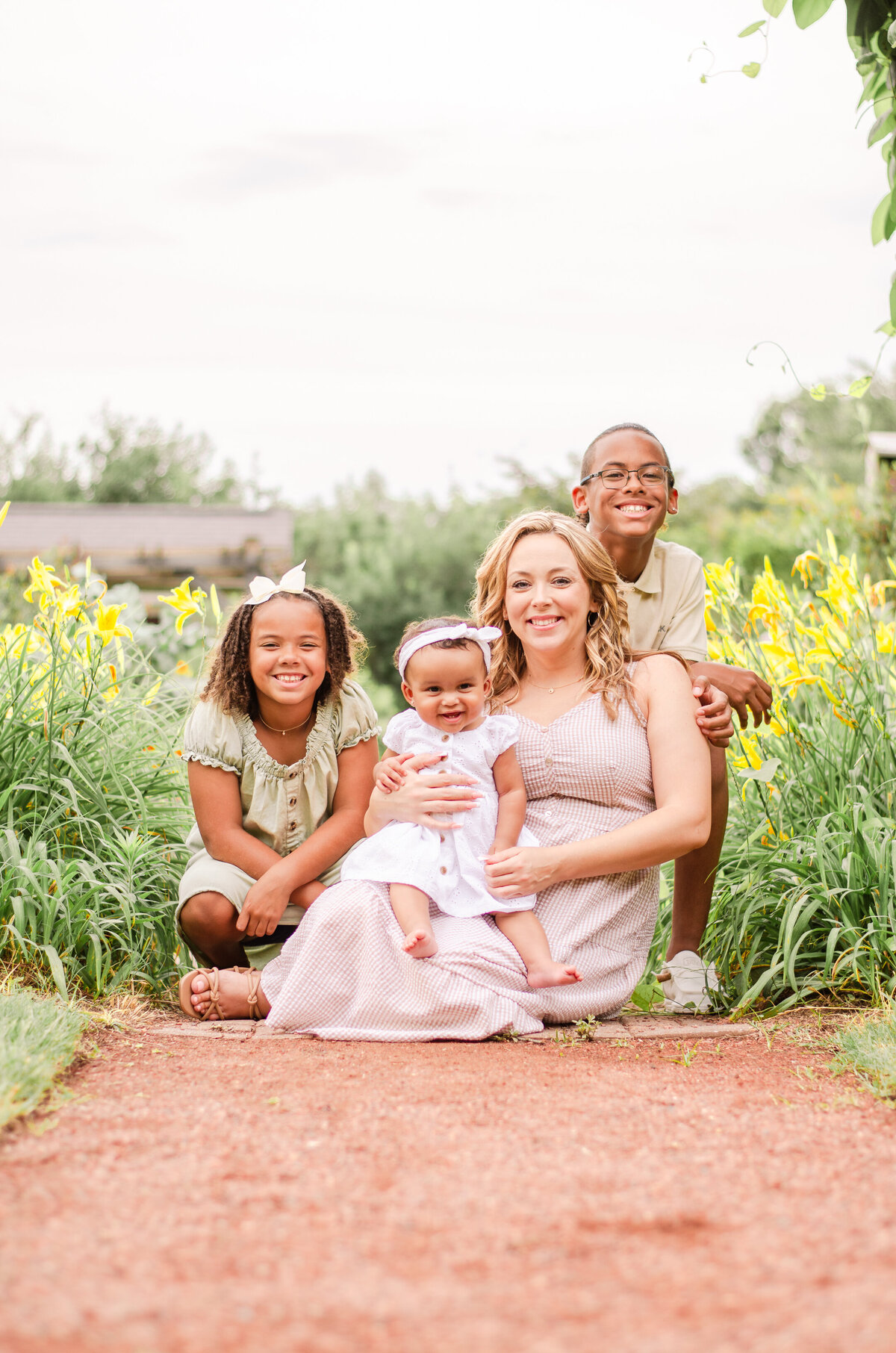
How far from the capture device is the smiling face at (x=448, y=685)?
2844mm

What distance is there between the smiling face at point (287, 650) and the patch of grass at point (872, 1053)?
1.59m

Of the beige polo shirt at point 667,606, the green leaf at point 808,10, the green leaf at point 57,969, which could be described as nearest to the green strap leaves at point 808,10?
the green leaf at point 808,10

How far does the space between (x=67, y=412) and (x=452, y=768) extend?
20915 mm

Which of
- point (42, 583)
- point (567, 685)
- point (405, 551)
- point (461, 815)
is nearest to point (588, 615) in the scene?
point (567, 685)

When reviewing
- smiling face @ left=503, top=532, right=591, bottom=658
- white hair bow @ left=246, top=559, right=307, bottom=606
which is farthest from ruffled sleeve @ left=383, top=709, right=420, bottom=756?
white hair bow @ left=246, top=559, right=307, bottom=606

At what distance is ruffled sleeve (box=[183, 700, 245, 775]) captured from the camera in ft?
9.95

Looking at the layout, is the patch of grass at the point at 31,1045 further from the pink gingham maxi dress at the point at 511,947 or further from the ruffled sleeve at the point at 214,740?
the ruffled sleeve at the point at 214,740

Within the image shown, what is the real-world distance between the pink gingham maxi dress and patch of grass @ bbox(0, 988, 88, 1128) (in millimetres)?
537

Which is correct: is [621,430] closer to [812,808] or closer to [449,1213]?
[812,808]

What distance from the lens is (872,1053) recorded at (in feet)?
7.57

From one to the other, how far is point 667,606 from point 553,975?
1.28m

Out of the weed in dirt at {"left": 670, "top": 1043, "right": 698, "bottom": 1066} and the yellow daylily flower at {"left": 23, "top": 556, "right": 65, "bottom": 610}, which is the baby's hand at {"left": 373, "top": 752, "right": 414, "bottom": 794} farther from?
the yellow daylily flower at {"left": 23, "top": 556, "right": 65, "bottom": 610}

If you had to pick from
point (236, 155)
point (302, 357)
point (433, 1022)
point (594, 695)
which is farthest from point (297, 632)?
point (302, 357)

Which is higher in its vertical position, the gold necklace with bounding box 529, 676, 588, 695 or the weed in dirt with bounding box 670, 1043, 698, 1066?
the gold necklace with bounding box 529, 676, 588, 695
